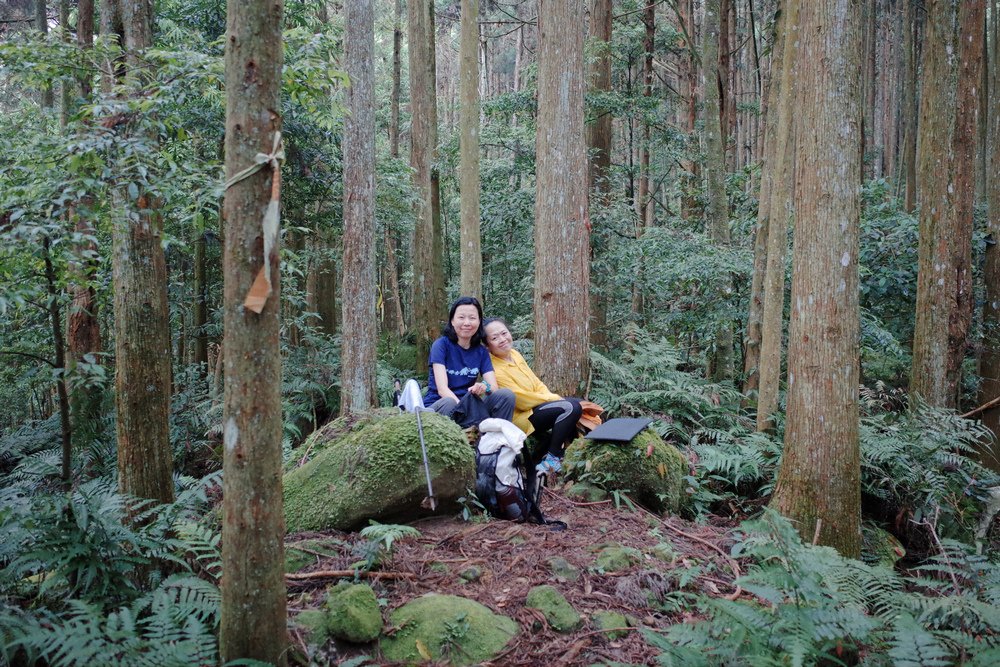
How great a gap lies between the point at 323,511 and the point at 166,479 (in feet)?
3.85

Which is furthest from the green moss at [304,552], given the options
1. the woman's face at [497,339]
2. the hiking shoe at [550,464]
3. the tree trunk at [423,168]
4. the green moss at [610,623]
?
the tree trunk at [423,168]

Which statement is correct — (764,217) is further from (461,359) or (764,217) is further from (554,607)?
(554,607)

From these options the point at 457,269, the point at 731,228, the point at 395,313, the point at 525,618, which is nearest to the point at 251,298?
the point at 525,618

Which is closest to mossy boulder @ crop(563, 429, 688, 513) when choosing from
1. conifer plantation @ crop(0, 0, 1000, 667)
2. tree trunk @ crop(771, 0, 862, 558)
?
conifer plantation @ crop(0, 0, 1000, 667)

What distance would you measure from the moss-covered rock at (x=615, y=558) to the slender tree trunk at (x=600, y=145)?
662 cm

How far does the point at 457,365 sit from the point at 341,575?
2.78 metres

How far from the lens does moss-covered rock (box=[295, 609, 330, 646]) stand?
119 inches

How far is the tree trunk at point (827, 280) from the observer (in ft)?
15.2

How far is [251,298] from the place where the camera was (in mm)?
2221

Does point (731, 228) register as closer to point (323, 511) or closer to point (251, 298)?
point (323, 511)

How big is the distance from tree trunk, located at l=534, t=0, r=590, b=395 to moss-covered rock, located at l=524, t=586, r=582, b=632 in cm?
362

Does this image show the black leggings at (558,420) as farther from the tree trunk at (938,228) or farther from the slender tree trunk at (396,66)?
the slender tree trunk at (396,66)

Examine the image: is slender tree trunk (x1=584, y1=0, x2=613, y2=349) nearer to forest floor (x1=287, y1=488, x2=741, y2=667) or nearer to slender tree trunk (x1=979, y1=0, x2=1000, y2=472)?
slender tree trunk (x1=979, y1=0, x2=1000, y2=472)

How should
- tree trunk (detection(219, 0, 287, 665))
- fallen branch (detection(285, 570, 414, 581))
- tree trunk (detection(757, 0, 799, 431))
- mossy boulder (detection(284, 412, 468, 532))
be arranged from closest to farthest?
tree trunk (detection(219, 0, 287, 665))
fallen branch (detection(285, 570, 414, 581))
mossy boulder (detection(284, 412, 468, 532))
tree trunk (detection(757, 0, 799, 431))
